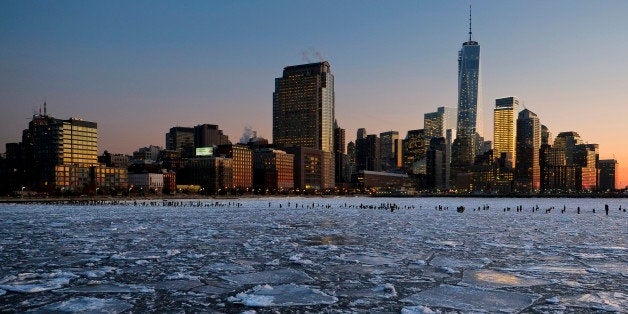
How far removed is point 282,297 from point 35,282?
9168 millimetres

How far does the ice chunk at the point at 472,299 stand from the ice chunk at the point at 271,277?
487 cm

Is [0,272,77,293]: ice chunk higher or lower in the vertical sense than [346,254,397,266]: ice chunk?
higher

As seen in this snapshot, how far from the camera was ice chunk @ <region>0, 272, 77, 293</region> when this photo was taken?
17.8m

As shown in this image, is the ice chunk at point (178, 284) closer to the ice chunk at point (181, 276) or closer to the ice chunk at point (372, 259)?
the ice chunk at point (181, 276)

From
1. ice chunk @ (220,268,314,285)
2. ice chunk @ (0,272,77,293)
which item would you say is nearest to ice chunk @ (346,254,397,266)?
ice chunk @ (220,268,314,285)

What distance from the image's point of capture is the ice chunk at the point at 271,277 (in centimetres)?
1959

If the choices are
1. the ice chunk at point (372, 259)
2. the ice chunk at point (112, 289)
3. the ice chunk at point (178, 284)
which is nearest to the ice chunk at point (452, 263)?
the ice chunk at point (372, 259)

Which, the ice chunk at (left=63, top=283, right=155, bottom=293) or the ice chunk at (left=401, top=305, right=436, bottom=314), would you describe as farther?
the ice chunk at (left=63, top=283, right=155, bottom=293)

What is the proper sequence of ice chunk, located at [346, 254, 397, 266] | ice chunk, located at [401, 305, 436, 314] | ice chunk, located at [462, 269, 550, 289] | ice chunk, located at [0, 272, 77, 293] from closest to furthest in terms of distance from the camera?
ice chunk, located at [401, 305, 436, 314] < ice chunk, located at [0, 272, 77, 293] < ice chunk, located at [462, 269, 550, 289] < ice chunk, located at [346, 254, 397, 266]

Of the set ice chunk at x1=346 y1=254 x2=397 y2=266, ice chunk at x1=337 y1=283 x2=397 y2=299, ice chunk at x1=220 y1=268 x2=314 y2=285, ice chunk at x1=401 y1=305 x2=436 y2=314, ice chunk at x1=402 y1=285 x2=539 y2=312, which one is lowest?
ice chunk at x1=346 y1=254 x2=397 y2=266

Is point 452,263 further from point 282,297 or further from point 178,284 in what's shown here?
point 178,284

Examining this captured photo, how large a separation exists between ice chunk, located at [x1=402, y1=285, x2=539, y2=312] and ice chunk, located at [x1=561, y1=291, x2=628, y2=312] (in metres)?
1.11

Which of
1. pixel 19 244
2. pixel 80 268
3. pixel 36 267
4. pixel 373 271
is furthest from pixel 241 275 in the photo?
pixel 19 244

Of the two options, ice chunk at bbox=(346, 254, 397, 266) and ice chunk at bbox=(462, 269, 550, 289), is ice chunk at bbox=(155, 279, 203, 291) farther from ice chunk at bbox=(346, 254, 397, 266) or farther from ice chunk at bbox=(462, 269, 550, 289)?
ice chunk at bbox=(462, 269, 550, 289)
